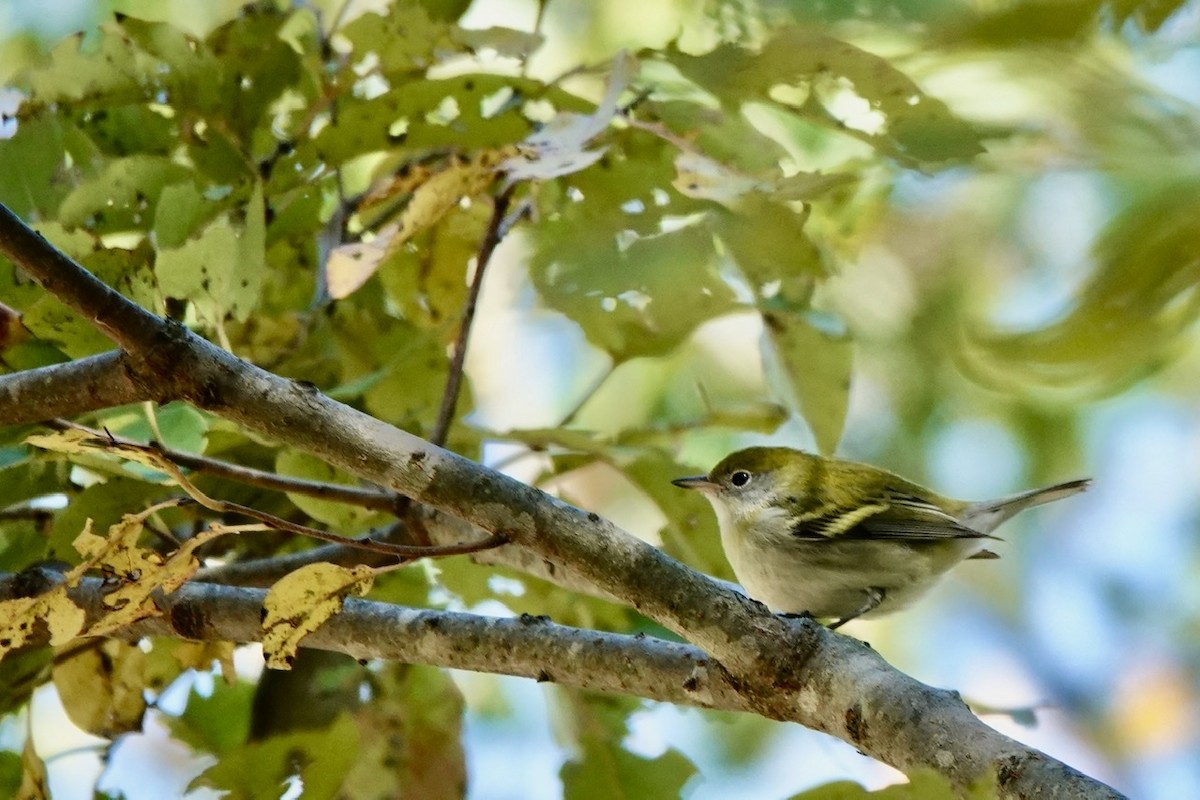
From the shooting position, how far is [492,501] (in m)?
0.93

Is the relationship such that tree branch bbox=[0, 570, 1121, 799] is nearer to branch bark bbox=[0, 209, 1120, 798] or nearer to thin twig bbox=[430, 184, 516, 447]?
branch bark bbox=[0, 209, 1120, 798]

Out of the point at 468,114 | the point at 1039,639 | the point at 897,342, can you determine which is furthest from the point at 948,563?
the point at 1039,639

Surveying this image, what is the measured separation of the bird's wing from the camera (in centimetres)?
182

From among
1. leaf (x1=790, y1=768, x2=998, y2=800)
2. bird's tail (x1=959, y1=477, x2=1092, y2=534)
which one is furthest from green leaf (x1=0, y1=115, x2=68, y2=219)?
bird's tail (x1=959, y1=477, x2=1092, y2=534)

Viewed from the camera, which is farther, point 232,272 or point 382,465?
point 232,272

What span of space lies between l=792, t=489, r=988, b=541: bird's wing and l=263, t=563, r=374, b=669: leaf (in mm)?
1037

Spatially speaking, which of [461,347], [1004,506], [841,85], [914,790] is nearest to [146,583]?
[461,347]

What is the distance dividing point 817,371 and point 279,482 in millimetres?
615

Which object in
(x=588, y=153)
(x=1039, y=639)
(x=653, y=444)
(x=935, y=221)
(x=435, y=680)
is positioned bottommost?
(x=1039, y=639)

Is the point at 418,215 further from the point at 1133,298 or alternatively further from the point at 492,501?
the point at 1133,298

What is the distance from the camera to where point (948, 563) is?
1.85 meters

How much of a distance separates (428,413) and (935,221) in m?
0.65

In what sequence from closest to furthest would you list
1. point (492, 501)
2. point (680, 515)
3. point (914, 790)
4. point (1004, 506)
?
point (914, 790), point (492, 501), point (680, 515), point (1004, 506)

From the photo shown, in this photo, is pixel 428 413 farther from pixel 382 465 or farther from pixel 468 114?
pixel 382 465
